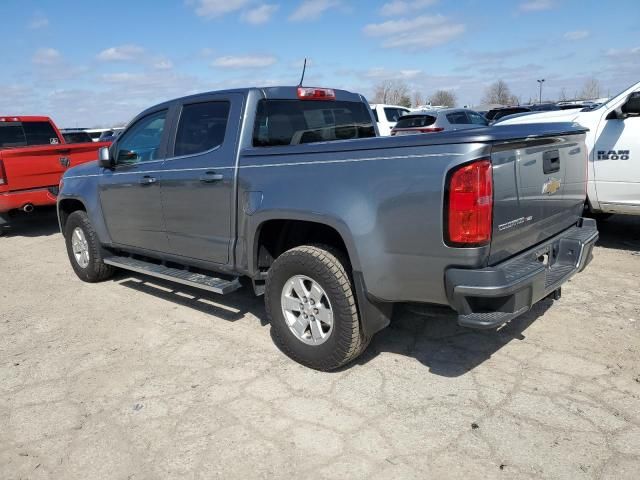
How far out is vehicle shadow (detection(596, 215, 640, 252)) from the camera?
611 centimetres

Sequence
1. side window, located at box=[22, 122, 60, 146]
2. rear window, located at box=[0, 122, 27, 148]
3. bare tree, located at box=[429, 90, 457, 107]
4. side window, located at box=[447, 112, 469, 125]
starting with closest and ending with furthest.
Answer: rear window, located at box=[0, 122, 27, 148], side window, located at box=[22, 122, 60, 146], side window, located at box=[447, 112, 469, 125], bare tree, located at box=[429, 90, 457, 107]

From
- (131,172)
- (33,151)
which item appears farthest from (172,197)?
(33,151)

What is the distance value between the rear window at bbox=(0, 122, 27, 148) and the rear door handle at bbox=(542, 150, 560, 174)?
33.2 feet

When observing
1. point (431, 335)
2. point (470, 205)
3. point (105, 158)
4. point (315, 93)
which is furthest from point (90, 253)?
point (470, 205)

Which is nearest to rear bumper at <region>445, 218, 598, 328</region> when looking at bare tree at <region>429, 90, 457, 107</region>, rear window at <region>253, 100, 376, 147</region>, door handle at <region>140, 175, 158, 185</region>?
rear window at <region>253, 100, 376, 147</region>

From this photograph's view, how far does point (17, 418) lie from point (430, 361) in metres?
2.65

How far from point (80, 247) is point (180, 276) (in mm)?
2083

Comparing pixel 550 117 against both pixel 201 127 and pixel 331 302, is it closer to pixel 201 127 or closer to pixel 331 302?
pixel 201 127

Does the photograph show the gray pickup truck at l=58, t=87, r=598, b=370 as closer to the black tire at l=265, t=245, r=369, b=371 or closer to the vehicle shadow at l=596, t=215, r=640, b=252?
the black tire at l=265, t=245, r=369, b=371

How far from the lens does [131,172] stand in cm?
476

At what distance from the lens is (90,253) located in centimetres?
559

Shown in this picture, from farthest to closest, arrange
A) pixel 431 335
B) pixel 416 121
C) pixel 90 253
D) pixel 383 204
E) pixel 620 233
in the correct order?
1. pixel 416 121
2. pixel 620 233
3. pixel 90 253
4. pixel 431 335
5. pixel 383 204

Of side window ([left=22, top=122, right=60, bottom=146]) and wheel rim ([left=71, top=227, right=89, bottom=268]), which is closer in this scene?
wheel rim ([left=71, top=227, right=89, bottom=268])

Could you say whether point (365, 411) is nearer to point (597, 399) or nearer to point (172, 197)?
point (597, 399)
